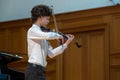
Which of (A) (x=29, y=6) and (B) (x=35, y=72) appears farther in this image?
(A) (x=29, y=6)

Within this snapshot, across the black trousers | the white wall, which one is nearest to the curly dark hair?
the black trousers

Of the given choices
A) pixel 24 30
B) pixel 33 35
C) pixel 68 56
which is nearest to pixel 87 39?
pixel 68 56

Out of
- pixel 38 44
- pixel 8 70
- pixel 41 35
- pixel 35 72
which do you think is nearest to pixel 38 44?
pixel 38 44

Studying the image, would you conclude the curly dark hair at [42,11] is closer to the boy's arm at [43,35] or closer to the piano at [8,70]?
the boy's arm at [43,35]

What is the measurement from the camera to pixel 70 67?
6609mm

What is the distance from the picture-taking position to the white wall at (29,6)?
21.0ft

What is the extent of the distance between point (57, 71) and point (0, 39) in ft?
5.51

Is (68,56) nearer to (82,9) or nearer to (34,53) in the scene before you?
(82,9)

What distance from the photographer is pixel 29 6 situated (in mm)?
7312

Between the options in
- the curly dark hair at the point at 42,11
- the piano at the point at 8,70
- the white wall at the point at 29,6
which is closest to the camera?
the curly dark hair at the point at 42,11

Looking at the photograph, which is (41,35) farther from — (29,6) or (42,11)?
(29,6)

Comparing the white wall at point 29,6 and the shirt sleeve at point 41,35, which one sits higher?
the white wall at point 29,6

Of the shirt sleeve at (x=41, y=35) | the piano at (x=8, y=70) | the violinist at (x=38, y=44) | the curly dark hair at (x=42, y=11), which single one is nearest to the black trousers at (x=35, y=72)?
the violinist at (x=38, y=44)

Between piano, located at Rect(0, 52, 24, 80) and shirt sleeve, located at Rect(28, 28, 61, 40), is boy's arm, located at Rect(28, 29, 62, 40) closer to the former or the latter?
shirt sleeve, located at Rect(28, 28, 61, 40)
